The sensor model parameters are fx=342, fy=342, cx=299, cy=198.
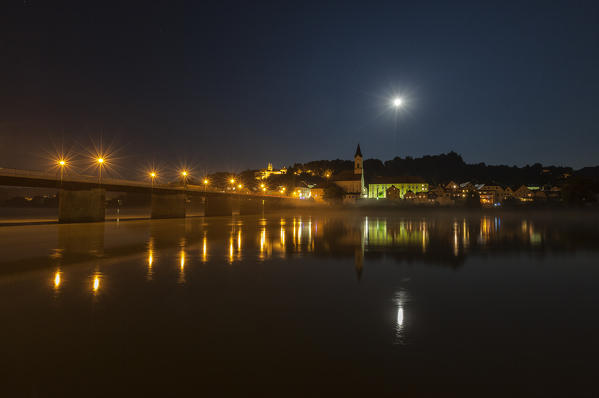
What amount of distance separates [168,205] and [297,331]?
222 ft

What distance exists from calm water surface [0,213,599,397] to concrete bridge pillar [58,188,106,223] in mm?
39493

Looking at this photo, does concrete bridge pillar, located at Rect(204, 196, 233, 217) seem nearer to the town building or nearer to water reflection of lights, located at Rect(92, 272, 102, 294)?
water reflection of lights, located at Rect(92, 272, 102, 294)

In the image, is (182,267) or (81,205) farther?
(81,205)

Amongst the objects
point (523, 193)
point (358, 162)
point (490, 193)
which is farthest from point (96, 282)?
point (523, 193)

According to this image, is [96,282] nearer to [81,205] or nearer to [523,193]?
[81,205]

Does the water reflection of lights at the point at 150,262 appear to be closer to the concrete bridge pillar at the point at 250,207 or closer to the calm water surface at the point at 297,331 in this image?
the calm water surface at the point at 297,331

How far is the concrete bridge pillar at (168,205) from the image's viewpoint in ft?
224

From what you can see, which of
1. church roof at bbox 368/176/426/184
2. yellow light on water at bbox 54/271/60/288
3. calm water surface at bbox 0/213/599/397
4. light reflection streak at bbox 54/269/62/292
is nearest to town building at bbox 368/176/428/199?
church roof at bbox 368/176/426/184

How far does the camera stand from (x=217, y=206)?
292ft

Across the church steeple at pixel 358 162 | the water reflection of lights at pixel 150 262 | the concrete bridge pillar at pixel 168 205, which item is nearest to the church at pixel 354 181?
the church steeple at pixel 358 162

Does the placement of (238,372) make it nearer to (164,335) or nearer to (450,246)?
(164,335)

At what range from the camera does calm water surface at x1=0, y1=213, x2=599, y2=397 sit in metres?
5.16

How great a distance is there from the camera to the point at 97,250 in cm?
2050

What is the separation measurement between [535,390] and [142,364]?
6062mm
